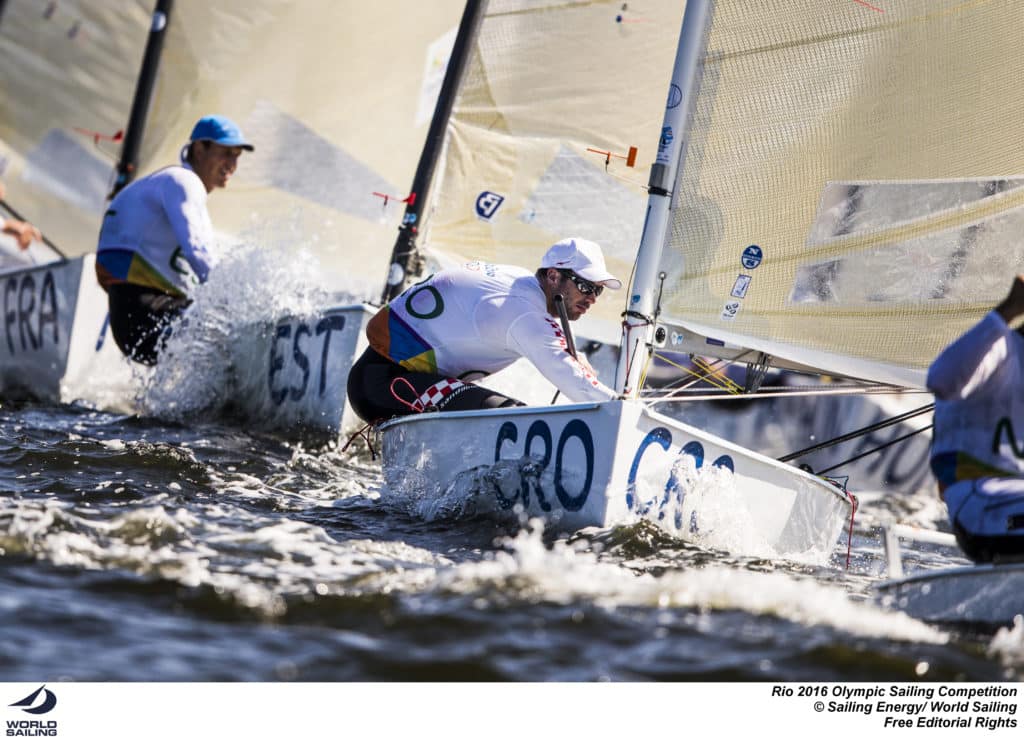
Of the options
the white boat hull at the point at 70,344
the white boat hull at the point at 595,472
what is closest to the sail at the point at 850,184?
the white boat hull at the point at 595,472

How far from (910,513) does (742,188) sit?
14.2ft

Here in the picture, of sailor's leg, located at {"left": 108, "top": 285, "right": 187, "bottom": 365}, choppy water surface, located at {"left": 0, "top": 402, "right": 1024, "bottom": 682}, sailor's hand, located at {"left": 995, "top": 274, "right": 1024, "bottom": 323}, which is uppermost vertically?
sailor's hand, located at {"left": 995, "top": 274, "right": 1024, "bottom": 323}

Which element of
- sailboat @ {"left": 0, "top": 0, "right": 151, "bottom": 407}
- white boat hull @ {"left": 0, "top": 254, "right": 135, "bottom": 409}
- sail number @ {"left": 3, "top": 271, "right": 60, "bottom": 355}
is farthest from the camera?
sailboat @ {"left": 0, "top": 0, "right": 151, "bottom": 407}

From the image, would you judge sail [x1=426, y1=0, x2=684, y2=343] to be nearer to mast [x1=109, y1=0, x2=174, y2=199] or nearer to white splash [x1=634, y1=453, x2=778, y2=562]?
white splash [x1=634, y1=453, x2=778, y2=562]

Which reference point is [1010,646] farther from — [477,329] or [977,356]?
[477,329]

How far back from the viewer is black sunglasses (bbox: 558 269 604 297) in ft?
13.4

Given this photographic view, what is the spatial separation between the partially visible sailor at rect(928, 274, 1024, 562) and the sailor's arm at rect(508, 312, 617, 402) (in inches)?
40.4

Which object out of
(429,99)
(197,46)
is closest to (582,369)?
(429,99)

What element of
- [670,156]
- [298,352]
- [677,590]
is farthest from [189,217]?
[677,590]

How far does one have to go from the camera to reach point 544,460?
3.70 meters

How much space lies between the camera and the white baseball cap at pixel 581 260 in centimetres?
406

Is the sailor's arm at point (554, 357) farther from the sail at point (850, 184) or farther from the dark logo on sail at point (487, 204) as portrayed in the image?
the dark logo on sail at point (487, 204)
